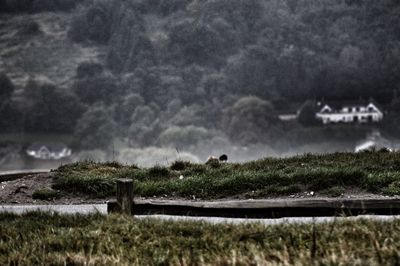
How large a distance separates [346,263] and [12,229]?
19.2 feet

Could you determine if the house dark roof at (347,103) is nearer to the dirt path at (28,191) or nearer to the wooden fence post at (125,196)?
the dirt path at (28,191)

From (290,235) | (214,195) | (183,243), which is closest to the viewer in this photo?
(290,235)

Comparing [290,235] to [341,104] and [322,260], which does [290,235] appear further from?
[341,104]

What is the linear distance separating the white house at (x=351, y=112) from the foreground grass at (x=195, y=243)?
187453 millimetres

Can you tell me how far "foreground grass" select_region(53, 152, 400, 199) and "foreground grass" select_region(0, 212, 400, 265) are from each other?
8.36 meters

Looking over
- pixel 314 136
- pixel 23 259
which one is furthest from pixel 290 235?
pixel 314 136

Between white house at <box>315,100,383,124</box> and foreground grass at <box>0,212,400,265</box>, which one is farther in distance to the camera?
white house at <box>315,100,383,124</box>

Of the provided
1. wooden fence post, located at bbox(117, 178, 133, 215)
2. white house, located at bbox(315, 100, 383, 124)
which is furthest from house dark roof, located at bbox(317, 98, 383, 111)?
wooden fence post, located at bbox(117, 178, 133, 215)

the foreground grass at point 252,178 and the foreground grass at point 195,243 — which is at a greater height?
the foreground grass at point 252,178

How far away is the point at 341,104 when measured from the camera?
196875mm

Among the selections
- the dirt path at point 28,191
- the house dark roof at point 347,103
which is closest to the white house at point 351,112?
the house dark roof at point 347,103

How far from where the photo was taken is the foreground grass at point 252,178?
1861cm

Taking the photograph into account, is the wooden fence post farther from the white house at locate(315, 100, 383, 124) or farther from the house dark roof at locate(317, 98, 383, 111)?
the house dark roof at locate(317, 98, 383, 111)

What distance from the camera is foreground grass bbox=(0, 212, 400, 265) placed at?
7590 millimetres
